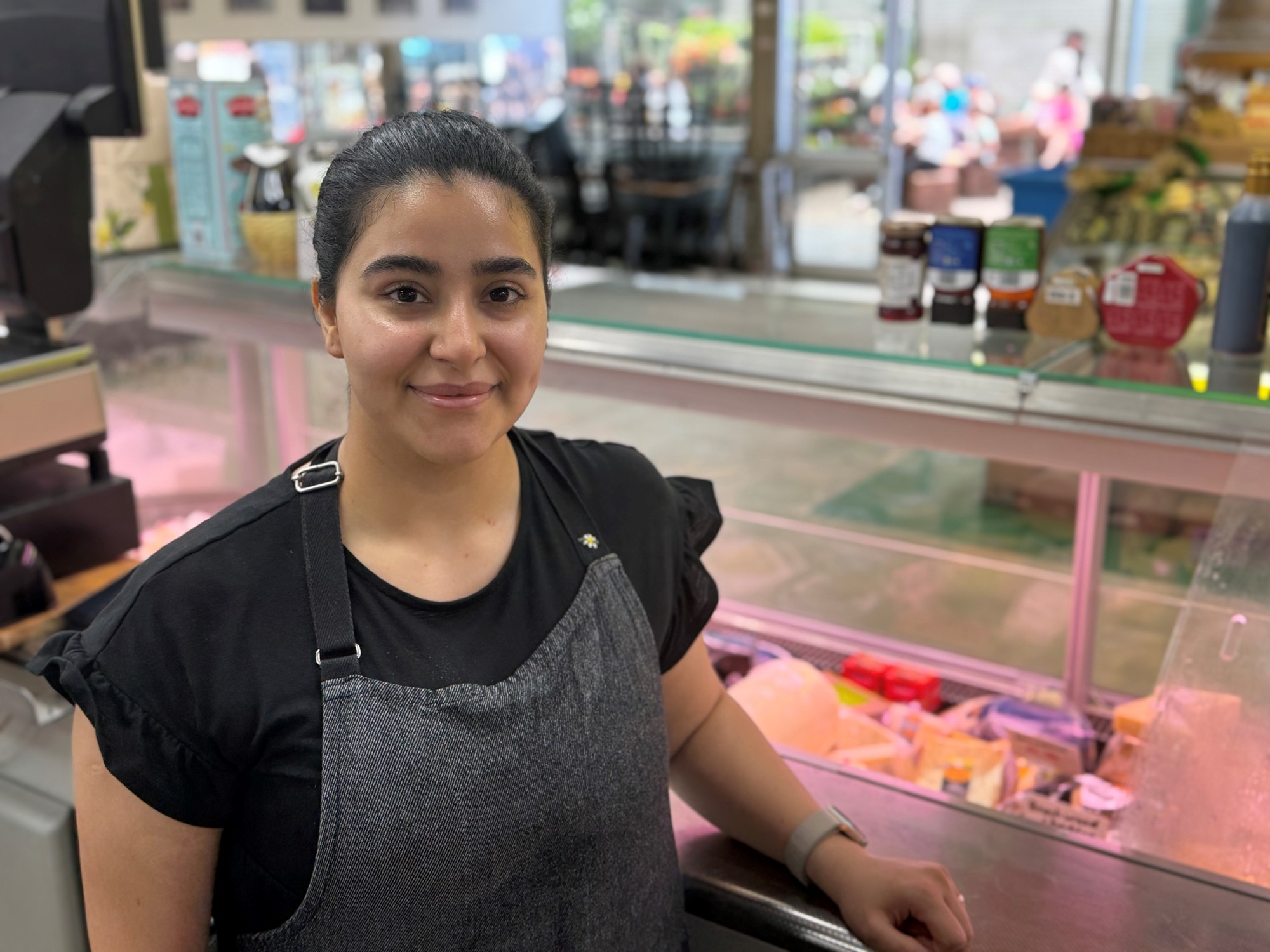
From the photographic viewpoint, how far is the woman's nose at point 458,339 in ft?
3.25

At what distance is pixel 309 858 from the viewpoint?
102 cm

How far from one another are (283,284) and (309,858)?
1.29 m

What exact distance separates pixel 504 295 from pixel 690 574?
1.30ft

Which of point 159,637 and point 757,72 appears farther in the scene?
point 757,72

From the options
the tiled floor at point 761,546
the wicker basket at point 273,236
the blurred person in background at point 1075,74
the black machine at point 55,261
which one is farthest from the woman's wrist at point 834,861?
the blurred person in background at point 1075,74

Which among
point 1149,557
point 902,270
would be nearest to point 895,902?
point 902,270

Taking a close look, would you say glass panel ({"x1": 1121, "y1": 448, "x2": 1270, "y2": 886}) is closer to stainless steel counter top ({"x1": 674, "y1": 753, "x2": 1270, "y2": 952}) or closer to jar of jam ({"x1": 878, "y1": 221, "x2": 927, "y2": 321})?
stainless steel counter top ({"x1": 674, "y1": 753, "x2": 1270, "y2": 952})

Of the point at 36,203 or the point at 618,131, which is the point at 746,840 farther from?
the point at 618,131

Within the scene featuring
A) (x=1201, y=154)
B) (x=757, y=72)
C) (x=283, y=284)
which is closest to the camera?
(x=283, y=284)

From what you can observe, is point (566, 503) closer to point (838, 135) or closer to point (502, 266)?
point (502, 266)

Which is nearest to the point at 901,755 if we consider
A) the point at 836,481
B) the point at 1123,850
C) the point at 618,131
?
the point at 1123,850

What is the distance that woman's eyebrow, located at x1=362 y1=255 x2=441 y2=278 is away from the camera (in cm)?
98

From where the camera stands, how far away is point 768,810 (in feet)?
4.30

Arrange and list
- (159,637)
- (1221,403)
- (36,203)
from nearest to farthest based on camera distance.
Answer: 1. (159,637)
2. (1221,403)
3. (36,203)
